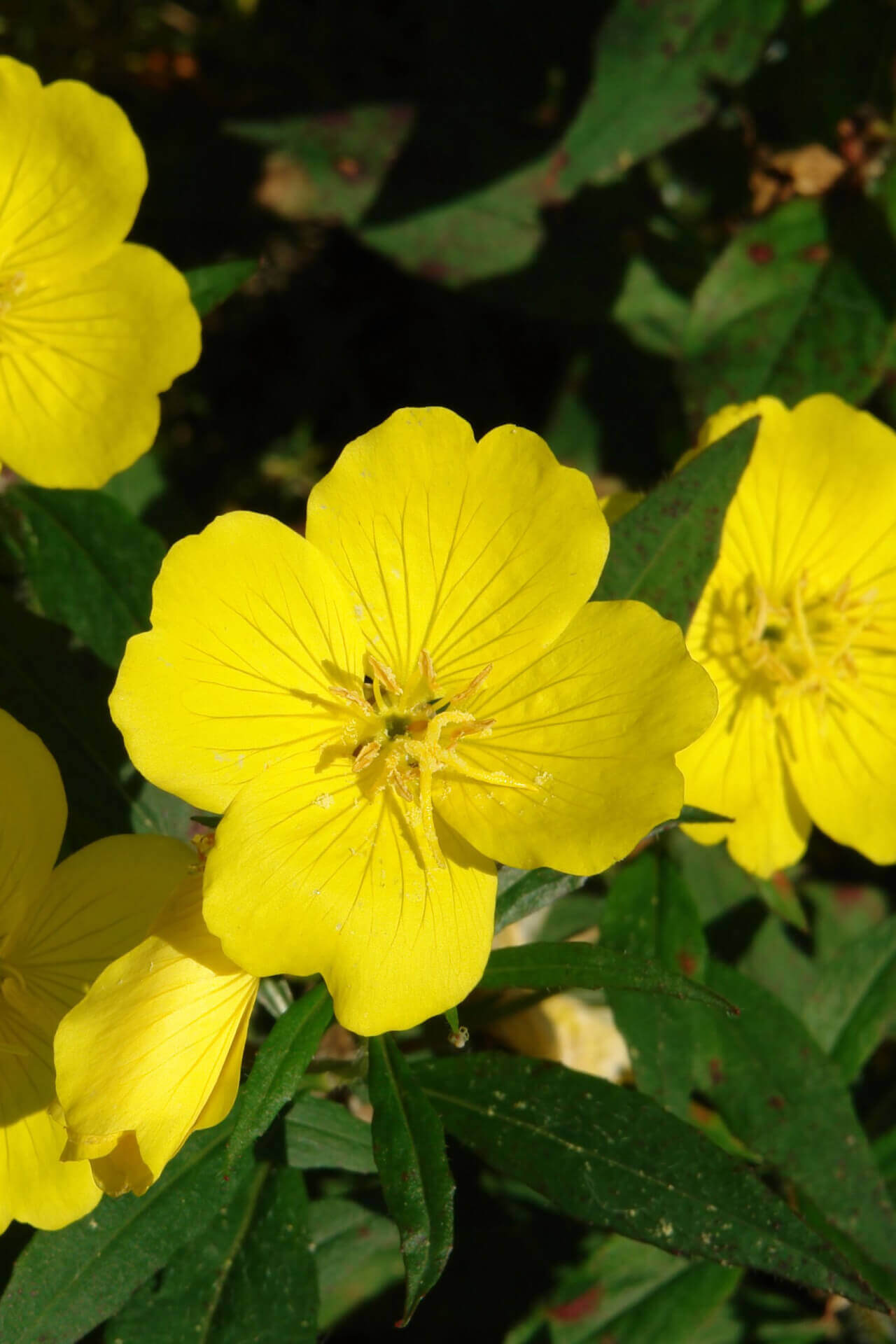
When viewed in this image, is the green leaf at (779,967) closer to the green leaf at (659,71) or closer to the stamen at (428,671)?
the stamen at (428,671)

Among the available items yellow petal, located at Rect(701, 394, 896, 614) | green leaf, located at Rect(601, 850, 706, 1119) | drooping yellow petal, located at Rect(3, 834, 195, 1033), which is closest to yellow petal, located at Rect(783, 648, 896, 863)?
yellow petal, located at Rect(701, 394, 896, 614)

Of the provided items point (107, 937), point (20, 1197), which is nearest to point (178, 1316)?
point (20, 1197)

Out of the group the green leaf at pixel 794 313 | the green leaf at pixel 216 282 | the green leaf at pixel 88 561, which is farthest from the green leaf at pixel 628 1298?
the green leaf at pixel 216 282

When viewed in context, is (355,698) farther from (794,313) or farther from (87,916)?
(794,313)

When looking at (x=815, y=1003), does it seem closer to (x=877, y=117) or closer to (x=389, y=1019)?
(x=389, y=1019)

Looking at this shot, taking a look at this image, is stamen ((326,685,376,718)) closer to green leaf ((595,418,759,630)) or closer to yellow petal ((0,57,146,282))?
green leaf ((595,418,759,630))
